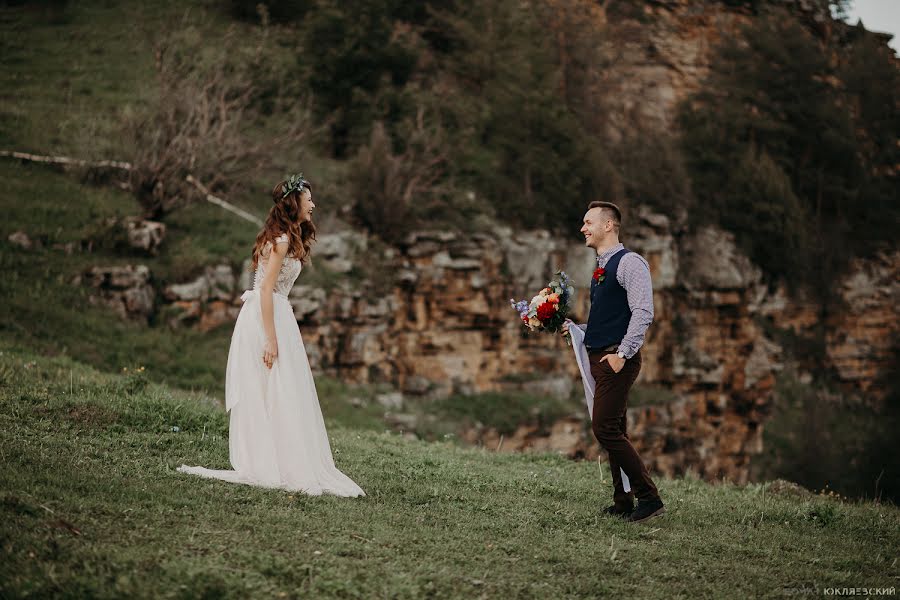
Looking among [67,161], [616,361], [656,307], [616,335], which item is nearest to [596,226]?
[616,335]

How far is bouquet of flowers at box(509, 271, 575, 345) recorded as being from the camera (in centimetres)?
725

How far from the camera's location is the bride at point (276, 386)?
22.8 feet

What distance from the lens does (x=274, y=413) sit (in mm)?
6984

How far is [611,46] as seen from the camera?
33.0 meters

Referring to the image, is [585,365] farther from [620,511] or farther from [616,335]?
[620,511]

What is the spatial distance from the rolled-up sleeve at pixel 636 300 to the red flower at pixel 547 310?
81 cm

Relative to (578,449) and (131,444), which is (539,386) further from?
(131,444)

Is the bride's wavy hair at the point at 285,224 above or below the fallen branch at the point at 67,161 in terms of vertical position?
below

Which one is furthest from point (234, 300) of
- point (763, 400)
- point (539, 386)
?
point (763, 400)

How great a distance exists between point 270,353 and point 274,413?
1.73ft

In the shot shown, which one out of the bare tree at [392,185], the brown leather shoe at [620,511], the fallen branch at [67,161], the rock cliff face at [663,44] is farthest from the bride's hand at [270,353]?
the rock cliff face at [663,44]

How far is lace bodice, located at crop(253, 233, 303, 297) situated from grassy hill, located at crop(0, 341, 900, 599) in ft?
5.78

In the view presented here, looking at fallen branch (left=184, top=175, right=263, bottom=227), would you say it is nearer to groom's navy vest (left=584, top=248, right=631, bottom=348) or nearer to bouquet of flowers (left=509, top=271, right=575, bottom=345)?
bouquet of flowers (left=509, top=271, right=575, bottom=345)

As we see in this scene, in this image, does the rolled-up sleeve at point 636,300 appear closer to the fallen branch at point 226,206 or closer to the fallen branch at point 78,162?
the fallen branch at point 226,206
